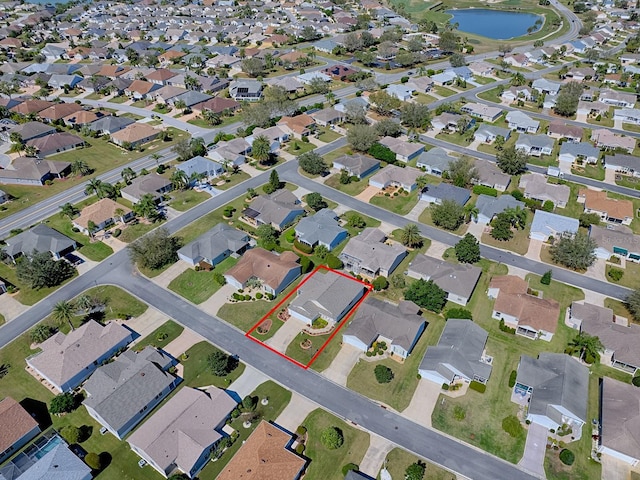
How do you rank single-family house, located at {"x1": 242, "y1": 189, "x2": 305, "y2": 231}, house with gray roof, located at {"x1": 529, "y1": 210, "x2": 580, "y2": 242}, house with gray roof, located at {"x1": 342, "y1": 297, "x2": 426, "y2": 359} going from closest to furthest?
house with gray roof, located at {"x1": 342, "y1": 297, "x2": 426, "y2": 359} → house with gray roof, located at {"x1": 529, "y1": 210, "x2": 580, "y2": 242} → single-family house, located at {"x1": 242, "y1": 189, "x2": 305, "y2": 231}

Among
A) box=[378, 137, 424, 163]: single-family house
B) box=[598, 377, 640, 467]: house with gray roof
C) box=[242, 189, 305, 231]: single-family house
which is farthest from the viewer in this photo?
box=[378, 137, 424, 163]: single-family house

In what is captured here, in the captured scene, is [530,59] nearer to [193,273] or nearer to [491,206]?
[491,206]

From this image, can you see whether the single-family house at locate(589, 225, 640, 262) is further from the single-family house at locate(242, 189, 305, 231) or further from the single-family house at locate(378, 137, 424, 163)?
the single-family house at locate(242, 189, 305, 231)

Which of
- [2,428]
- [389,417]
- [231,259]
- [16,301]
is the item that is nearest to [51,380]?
[2,428]

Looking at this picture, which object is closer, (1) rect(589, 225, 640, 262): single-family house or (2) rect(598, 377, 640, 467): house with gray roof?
(2) rect(598, 377, 640, 467): house with gray roof

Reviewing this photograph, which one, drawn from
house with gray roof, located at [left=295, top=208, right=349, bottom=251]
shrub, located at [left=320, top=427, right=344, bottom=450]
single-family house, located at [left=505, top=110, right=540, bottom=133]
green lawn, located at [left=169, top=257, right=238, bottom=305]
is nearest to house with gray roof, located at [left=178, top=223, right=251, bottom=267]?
green lawn, located at [left=169, top=257, right=238, bottom=305]

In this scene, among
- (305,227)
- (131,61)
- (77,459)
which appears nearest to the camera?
(77,459)

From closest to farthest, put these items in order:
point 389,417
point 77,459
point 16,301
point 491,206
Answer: point 77,459 < point 389,417 < point 16,301 < point 491,206

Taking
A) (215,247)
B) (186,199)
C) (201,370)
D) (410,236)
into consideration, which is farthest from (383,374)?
(186,199)
